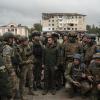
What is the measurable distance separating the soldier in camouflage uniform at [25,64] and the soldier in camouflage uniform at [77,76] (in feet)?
3.36

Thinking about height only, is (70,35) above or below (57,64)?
above

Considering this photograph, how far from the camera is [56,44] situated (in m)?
9.97

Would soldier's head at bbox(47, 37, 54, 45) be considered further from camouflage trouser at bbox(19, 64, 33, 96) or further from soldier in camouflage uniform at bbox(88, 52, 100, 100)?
soldier in camouflage uniform at bbox(88, 52, 100, 100)

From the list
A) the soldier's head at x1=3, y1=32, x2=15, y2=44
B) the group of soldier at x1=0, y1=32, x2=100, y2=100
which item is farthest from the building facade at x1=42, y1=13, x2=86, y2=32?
the soldier's head at x1=3, y1=32, x2=15, y2=44

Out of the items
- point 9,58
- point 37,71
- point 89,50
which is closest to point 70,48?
point 89,50

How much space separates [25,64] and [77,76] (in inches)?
53.3

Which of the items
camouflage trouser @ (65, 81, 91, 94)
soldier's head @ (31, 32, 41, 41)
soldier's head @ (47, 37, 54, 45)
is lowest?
camouflage trouser @ (65, 81, 91, 94)

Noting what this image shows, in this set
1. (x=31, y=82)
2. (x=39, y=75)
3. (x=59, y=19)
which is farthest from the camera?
(x=59, y=19)

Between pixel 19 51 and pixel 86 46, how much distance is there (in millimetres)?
1900

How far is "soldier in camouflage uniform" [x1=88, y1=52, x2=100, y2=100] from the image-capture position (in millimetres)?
8602

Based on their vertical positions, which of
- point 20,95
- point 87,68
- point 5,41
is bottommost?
point 20,95

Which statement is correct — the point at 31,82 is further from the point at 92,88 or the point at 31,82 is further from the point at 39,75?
the point at 92,88

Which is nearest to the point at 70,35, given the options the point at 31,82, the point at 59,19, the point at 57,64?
the point at 57,64

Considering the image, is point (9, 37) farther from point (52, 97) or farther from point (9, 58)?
point (52, 97)
